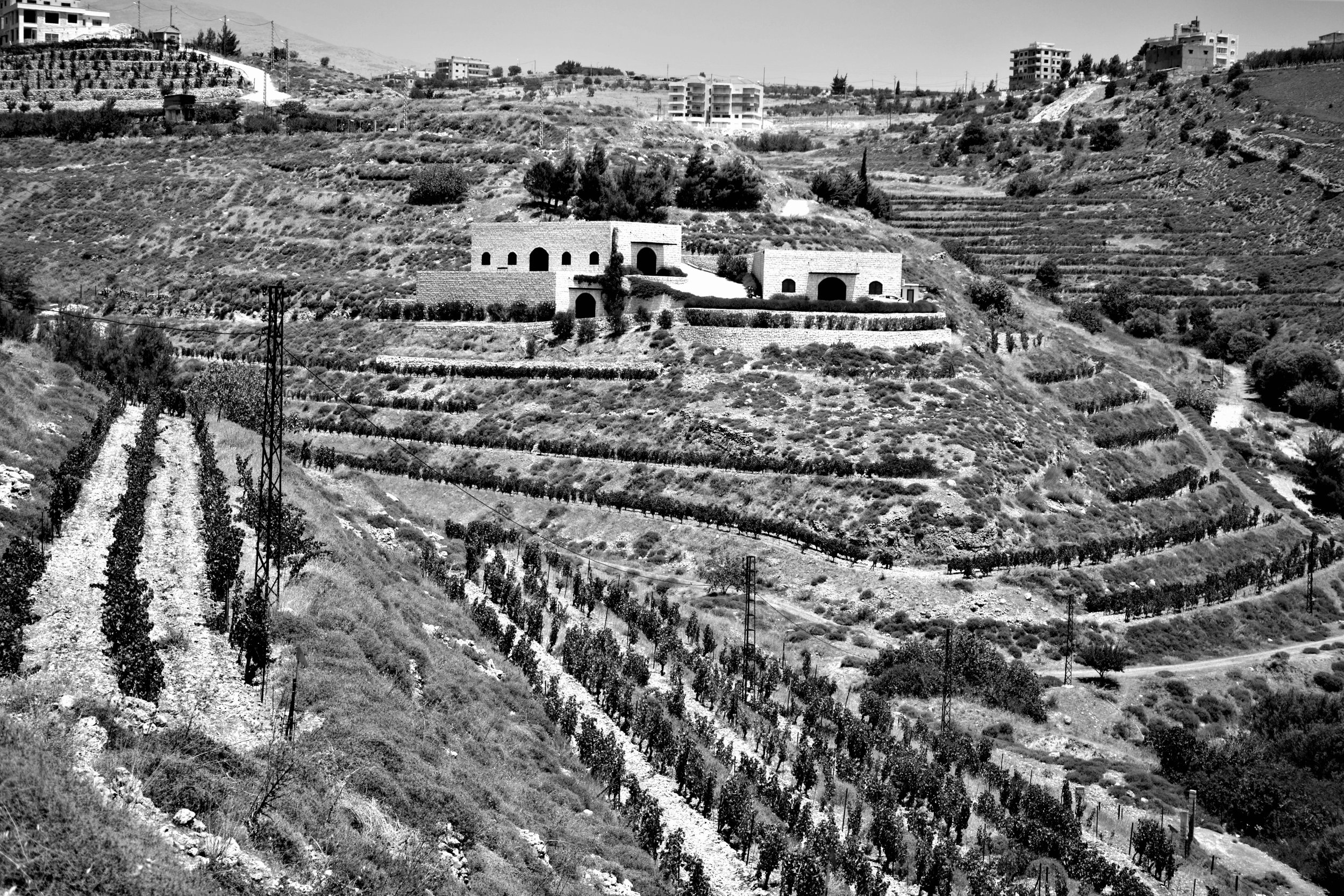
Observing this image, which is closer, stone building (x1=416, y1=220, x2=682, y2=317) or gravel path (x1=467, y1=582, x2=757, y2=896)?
gravel path (x1=467, y1=582, x2=757, y2=896)

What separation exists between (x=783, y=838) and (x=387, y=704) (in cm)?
880

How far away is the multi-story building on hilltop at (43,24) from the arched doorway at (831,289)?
8474 centimetres

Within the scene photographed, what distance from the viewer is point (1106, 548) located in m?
47.2

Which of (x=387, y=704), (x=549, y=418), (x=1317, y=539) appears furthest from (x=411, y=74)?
(x=387, y=704)

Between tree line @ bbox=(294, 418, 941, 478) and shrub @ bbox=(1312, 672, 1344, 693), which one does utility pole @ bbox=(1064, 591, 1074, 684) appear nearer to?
tree line @ bbox=(294, 418, 941, 478)

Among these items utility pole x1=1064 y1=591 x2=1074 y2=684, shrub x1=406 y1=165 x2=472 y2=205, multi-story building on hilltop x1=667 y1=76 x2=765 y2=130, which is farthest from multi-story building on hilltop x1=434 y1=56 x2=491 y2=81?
utility pole x1=1064 y1=591 x2=1074 y2=684

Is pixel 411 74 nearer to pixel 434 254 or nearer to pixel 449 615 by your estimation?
A: pixel 434 254

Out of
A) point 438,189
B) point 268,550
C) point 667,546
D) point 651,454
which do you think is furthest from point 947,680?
point 438,189

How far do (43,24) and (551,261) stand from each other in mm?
84514

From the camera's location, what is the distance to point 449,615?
32.9m

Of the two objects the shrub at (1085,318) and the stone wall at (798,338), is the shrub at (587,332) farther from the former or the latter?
the shrub at (1085,318)

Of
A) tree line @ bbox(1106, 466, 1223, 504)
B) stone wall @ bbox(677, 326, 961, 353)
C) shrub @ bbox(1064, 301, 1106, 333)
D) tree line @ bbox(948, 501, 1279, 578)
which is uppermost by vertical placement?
shrub @ bbox(1064, 301, 1106, 333)

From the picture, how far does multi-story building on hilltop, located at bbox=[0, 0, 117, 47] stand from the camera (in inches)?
4739

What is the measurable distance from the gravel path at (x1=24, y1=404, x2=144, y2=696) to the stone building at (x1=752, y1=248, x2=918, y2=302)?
115ft
